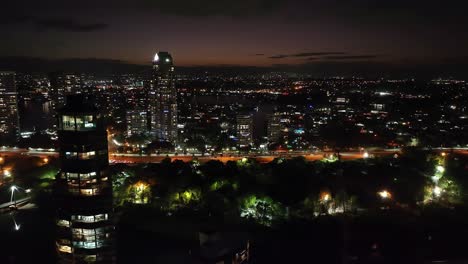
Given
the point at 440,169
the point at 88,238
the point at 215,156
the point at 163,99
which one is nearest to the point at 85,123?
the point at 88,238

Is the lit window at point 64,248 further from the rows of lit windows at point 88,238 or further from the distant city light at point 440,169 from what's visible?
the distant city light at point 440,169

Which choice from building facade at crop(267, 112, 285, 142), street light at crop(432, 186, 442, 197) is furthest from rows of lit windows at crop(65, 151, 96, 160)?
building facade at crop(267, 112, 285, 142)

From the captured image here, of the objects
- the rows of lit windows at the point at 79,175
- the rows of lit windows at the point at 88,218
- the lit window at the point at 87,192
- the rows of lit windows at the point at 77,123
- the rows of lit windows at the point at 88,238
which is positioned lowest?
the rows of lit windows at the point at 88,238

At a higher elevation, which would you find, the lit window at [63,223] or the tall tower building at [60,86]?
the tall tower building at [60,86]

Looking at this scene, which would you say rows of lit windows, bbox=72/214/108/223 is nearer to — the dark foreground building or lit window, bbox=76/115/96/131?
the dark foreground building

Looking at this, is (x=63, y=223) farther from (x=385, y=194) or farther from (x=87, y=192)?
(x=385, y=194)

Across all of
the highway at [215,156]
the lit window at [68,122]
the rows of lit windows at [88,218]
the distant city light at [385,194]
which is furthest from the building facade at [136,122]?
the rows of lit windows at [88,218]
